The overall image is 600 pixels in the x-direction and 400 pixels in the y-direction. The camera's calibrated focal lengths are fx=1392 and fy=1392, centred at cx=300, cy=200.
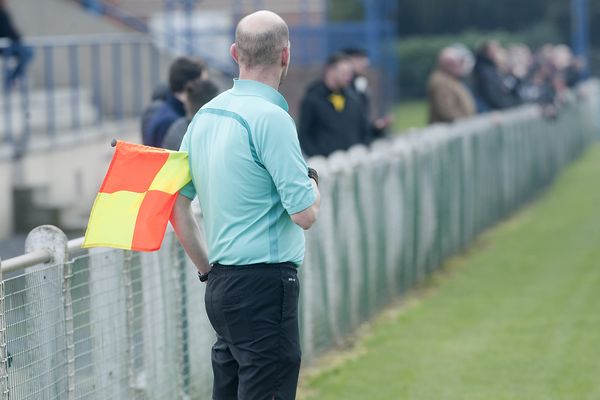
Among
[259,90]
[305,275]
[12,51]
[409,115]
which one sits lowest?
[409,115]

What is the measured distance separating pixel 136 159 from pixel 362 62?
8.95m

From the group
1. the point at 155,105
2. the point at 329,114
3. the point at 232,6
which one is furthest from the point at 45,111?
the point at 232,6

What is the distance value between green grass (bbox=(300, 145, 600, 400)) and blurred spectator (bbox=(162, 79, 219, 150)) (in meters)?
1.65

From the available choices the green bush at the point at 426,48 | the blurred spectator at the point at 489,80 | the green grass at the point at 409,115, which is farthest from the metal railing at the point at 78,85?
the green bush at the point at 426,48

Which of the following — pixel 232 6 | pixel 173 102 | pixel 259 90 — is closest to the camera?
pixel 259 90

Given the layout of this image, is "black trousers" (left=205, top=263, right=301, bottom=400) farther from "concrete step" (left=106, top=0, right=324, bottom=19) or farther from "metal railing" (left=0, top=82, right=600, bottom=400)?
"concrete step" (left=106, top=0, right=324, bottom=19)

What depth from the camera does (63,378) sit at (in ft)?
16.9

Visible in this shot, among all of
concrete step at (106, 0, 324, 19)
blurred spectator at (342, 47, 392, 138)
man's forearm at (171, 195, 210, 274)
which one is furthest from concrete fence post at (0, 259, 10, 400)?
concrete step at (106, 0, 324, 19)

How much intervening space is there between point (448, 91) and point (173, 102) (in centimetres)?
811

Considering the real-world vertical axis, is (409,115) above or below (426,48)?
below

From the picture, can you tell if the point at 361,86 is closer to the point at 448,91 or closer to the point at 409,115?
the point at 448,91

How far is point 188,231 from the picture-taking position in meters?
4.85

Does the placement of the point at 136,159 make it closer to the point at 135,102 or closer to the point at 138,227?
the point at 138,227

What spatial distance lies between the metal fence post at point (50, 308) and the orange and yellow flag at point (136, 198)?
41 cm
